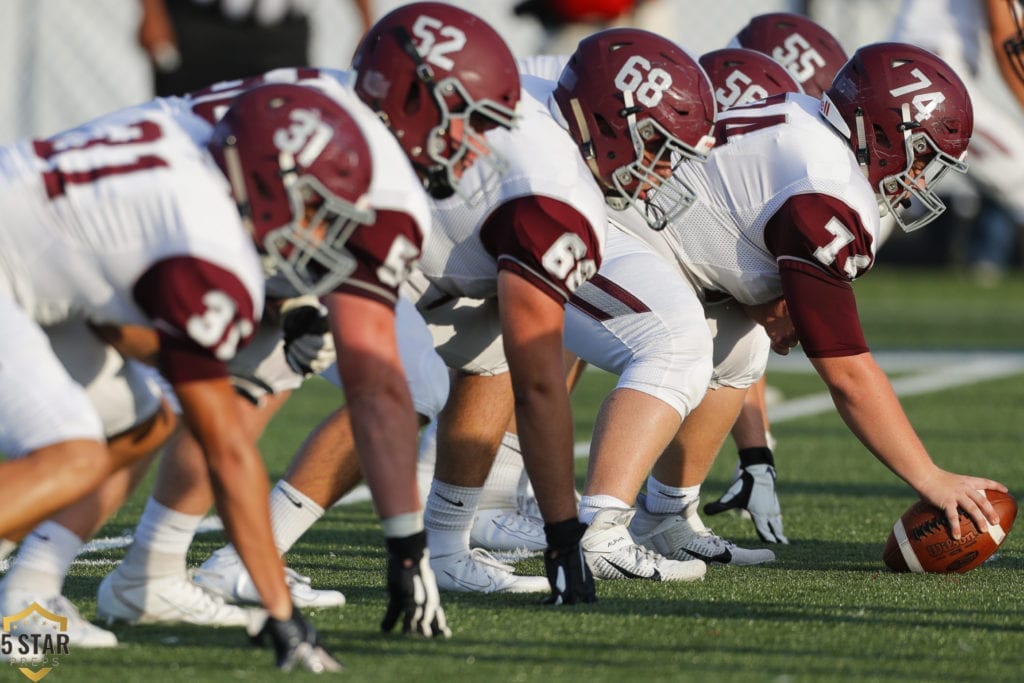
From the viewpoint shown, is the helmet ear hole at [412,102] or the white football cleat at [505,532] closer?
the helmet ear hole at [412,102]

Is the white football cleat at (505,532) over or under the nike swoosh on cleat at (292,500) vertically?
under

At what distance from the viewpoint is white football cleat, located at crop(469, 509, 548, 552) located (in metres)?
4.69

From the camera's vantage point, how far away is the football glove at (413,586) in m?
3.26

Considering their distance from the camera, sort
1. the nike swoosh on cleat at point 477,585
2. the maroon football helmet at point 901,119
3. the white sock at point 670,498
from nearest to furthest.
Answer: the nike swoosh on cleat at point 477,585, the maroon football helmet at point 901,119, the white sock at point 670,498

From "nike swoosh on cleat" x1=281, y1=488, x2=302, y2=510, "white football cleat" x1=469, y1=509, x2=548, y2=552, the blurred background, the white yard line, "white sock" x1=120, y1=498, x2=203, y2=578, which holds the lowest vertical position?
the white yard line

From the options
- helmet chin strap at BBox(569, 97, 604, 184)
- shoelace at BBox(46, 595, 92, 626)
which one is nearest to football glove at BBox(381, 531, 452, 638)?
shoelace at BBox(46, 595, 92, 626)

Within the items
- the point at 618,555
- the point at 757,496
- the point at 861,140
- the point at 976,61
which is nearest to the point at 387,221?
the point at 618,555

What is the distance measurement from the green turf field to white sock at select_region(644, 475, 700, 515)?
28cm

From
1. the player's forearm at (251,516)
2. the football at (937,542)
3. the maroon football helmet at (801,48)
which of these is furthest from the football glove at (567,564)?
the maroon football helmet at (801,48)

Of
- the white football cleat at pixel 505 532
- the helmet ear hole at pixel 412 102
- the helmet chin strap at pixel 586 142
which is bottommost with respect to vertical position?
the white football cleat at pixel 505 532

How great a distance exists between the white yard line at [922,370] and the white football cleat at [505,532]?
9.76 ft

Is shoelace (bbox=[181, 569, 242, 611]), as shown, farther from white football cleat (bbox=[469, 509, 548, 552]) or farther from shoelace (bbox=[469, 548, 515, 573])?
white football cleat (bbox=[469, 509, 548, 552])

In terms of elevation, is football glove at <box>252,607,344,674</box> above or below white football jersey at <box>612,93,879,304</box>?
below

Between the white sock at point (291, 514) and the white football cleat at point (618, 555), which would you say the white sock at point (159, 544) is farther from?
the white football cleat at point (618, 555)
